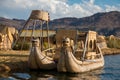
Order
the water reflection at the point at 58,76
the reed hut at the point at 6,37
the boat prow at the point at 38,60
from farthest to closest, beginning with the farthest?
the reed hut at the point at 6,37, the boat prow at the point at 38,60, the water reflection at the point at 58,76

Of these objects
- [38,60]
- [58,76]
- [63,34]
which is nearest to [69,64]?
[58,76]

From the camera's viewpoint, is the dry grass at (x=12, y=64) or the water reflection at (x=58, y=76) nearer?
the water reflection at (x=58, y=76)

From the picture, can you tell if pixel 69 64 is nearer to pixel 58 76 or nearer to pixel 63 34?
Answer: pixel 58 76

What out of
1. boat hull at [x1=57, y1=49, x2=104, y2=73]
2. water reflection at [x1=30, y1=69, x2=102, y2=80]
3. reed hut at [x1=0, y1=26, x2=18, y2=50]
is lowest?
water reflection at [x1=30, y1=69, x2=102, y2=80]


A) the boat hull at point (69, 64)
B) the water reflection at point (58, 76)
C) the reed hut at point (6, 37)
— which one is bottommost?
the water reflection at point (58, 76)

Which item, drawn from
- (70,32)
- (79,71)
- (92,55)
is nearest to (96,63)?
(92,55)

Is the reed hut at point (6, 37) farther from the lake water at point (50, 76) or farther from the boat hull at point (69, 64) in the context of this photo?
the boat hull at point (69, 64)

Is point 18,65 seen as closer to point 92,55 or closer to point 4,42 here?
point 92,55

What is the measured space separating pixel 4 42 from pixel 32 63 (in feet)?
59.1

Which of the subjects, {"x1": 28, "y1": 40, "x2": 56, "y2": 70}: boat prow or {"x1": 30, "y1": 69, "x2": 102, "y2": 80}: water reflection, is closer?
{"x1": 30, "y1": 69, "x2": 102, "y2": 80}: water reflection

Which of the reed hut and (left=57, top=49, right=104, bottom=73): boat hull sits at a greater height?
the reed hut

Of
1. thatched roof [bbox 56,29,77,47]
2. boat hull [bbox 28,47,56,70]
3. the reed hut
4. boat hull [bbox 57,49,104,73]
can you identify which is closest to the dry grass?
boat hull [bbox 28,47,56,70]

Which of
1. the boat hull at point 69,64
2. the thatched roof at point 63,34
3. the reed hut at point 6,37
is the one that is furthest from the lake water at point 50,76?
the thatched roof at point 63,34

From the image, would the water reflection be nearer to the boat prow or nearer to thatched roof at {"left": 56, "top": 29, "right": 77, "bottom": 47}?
the boat prow
